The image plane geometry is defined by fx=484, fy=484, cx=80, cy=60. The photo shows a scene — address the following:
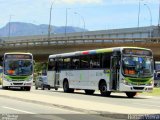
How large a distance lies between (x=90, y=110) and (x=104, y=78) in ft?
49.8

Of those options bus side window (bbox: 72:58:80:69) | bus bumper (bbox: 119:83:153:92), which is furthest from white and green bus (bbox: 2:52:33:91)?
bus bumper (bbox: 119:83:153:92)

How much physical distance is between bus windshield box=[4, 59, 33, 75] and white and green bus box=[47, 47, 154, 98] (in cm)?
550

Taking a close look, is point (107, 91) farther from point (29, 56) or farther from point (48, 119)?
point (48, 119)

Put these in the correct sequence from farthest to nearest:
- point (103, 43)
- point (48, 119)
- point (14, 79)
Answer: point (103, 43) < point (14, 79) < point (48, 119)

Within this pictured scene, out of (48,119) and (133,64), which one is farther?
(133,64)

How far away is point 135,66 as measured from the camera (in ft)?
107

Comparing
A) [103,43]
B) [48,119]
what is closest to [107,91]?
[48,119]

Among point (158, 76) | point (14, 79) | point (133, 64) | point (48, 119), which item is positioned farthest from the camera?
point (158, 76)

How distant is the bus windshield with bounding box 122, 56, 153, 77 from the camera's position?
32469 mm

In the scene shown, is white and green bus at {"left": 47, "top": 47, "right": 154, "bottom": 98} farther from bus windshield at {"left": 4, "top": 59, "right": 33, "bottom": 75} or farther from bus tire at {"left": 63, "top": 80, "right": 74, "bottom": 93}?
bus windshield at {"left": 4, "top": 59, "right": 33, "bottom": 75}

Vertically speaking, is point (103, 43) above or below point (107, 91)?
above

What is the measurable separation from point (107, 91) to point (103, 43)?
134 ft

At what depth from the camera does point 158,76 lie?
82.9 m

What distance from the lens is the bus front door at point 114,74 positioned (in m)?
32.9
